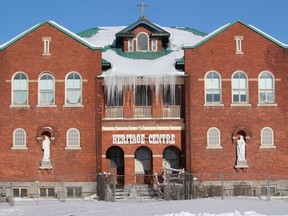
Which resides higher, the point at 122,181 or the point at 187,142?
the point at 187,142

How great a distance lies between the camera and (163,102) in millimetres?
37844

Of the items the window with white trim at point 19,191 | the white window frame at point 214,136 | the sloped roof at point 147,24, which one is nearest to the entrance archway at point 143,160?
the white window frame at point 214,136

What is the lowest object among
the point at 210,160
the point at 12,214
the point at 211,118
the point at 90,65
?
the point at 12,214

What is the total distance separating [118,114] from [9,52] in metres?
8.02

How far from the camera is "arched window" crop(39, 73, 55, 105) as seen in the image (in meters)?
36.8

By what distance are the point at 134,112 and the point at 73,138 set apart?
4.30m

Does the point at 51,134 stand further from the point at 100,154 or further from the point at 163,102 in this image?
the point at 163,102

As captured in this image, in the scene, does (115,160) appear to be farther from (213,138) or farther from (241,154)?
(241,154)

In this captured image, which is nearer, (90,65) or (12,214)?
(12,214)

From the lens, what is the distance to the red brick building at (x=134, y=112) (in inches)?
1425

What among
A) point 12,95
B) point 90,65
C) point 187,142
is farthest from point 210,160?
point 12,95

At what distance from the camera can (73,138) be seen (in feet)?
120

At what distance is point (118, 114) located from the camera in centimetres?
3753

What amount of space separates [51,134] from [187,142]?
28.2 feet
